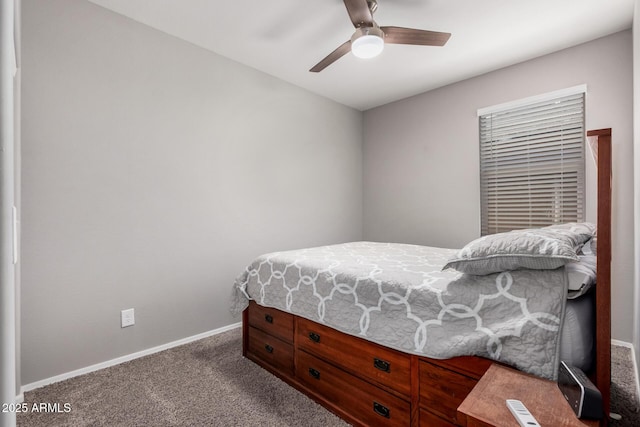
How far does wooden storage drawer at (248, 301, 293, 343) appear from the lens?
199cm

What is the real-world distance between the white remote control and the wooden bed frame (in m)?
0.15

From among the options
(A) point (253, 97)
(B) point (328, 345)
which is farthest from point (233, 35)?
(B) point (328, 345)

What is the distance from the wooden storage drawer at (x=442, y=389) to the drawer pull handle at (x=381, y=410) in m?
0.20

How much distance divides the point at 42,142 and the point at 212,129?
121 cm

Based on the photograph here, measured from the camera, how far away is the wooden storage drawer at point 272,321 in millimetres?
1993

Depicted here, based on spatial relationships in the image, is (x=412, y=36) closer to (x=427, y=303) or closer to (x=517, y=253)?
(x=517, y=253)

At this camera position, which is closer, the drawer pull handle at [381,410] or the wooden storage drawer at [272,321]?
the drawer pull handle at [381,410]

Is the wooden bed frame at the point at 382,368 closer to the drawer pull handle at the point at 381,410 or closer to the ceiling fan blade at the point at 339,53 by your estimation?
the drawer pull handle at the point at 381,410

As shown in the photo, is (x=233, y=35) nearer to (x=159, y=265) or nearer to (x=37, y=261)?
(x=159, y=265)

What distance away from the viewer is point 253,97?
316 centimetres

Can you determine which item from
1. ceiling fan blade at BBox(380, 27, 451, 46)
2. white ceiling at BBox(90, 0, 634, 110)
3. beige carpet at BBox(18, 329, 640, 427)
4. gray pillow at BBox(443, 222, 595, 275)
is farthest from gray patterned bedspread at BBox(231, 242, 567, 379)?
white ceiling at BBox(90, 0, 634, 110)

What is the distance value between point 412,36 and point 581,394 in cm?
212

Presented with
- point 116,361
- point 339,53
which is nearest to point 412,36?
point 339,53

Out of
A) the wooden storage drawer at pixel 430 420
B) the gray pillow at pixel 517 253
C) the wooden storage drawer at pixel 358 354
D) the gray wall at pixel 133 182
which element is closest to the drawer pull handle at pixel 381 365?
the wooden storage drawer at pixel 358 354
